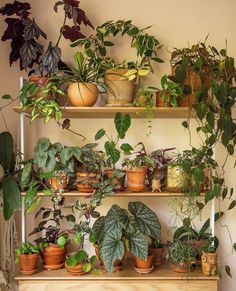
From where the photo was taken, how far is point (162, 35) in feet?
6.94

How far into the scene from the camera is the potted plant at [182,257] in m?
1.84

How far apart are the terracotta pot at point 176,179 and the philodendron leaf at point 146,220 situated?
7.8 inches

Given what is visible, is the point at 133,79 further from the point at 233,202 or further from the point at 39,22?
the point at 233,202

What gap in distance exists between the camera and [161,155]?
1.94 metres

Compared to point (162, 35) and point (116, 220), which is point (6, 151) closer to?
point (116, 220)

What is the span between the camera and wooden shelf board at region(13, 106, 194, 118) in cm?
179

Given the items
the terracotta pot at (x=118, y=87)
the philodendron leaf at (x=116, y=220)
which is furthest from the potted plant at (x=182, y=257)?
the terracotta pot at (x=118, y=87)

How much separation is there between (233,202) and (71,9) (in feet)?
5.13

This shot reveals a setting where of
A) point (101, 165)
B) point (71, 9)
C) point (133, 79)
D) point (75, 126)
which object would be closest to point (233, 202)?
point (101, 165)

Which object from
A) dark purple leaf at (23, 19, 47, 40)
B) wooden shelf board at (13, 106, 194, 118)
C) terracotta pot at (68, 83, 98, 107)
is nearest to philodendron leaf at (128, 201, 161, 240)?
wooden shelf board at (13, 106, 194, 118)

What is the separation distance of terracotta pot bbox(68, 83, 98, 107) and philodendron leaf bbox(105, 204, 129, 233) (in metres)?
0.65

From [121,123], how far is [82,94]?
291 millimetres

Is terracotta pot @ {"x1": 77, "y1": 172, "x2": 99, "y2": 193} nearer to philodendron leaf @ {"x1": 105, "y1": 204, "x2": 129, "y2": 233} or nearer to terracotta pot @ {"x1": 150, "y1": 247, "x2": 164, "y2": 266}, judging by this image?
philodendron leaf @ {"x1": 105, "y1": 204, "x2": 129, "y2": 233}

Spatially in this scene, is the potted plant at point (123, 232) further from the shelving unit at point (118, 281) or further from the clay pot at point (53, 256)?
the clay pot at point (53, 256)
